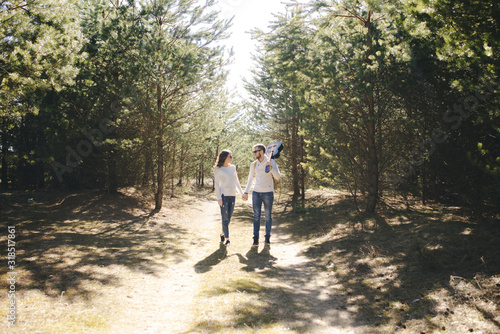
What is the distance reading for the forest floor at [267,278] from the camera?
10.7 feet

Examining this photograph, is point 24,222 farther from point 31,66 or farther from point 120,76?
point 120,76

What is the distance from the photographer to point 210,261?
→ 5809 mm

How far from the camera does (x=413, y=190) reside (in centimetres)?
794

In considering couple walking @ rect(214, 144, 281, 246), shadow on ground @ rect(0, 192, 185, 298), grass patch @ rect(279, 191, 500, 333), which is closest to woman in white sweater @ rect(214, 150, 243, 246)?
couple walking @ rect(214, 144, 281, 246)

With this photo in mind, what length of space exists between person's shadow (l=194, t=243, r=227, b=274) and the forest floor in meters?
0.05

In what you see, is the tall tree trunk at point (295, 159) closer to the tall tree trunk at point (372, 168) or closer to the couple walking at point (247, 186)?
the tall tree trunk at point (372, 168)

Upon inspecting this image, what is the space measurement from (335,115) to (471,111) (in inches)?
137

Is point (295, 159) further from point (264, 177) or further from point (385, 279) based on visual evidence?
point (385, 279)

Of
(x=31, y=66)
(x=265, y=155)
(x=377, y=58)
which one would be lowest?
(x=265, y=155)

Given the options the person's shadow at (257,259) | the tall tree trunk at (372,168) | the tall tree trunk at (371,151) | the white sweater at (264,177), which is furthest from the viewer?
the tall tree trunk at (372,168)

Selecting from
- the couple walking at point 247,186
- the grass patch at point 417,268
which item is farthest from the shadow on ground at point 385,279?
the couple walking at point 247,186

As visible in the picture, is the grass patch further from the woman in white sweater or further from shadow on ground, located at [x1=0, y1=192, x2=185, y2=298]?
shadow on ground, located at [x1=0, y1=192, x2=185, y2=298]

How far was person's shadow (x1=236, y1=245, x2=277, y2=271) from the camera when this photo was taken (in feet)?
18.0

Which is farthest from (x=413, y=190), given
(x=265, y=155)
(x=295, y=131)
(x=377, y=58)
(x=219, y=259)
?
(x=295, y=131)
